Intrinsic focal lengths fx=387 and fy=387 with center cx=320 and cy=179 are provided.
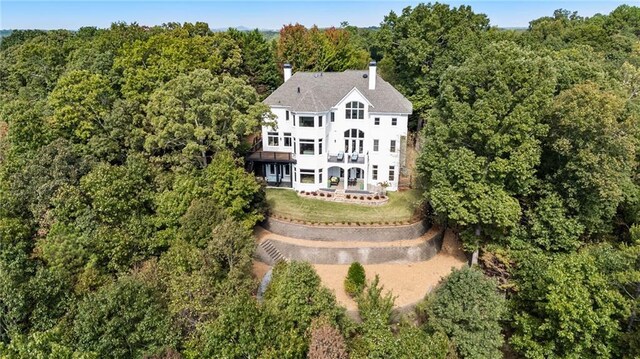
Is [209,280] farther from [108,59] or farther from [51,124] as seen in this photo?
[108,59]

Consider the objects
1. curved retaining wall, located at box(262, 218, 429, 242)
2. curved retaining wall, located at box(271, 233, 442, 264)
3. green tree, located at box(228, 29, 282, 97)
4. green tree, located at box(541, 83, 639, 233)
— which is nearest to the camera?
green tree, located at box(541, 83, 639, 233)

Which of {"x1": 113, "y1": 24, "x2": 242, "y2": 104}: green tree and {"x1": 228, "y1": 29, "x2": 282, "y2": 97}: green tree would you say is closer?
{"x1": 113, "y1": 24, "x2": 242, "y2": 104}: green tree

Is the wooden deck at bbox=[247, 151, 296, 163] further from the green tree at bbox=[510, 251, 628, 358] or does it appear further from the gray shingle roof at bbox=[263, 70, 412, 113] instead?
the green tree at bbox=[510, 251, 628, 358]

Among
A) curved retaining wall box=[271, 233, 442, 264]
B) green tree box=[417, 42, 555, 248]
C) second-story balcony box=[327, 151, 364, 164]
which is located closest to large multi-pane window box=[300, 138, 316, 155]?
second-story balcony box=[327, 151, 364, 164]

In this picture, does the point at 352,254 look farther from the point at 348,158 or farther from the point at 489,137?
the point at 489,137

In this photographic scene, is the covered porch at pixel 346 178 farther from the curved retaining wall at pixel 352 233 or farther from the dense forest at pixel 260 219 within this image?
the dense forest at pixel 260 219

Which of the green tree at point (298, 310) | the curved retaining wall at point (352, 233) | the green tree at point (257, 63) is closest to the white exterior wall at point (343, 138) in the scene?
the curved retaining wall at point (352, 233)

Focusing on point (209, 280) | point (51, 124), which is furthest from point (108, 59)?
point (209, 280)

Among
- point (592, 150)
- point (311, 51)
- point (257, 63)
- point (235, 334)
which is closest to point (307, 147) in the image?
point (235, 334)
